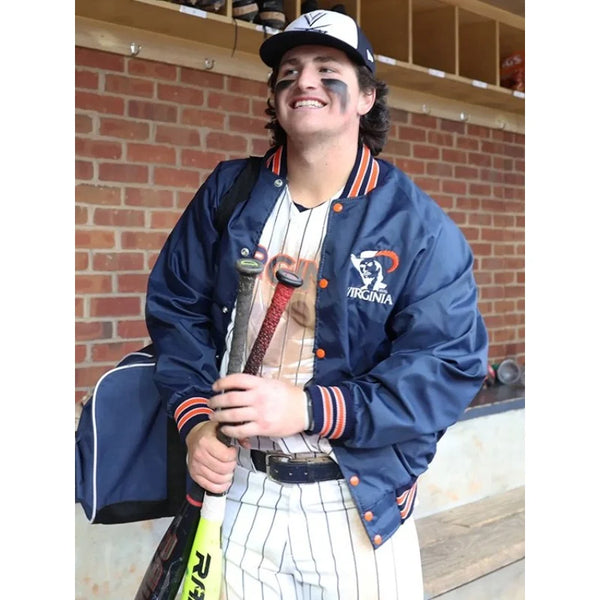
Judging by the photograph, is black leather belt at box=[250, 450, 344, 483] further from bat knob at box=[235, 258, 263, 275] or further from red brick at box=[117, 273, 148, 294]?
red brick at box=[117, 273, 148, 294]

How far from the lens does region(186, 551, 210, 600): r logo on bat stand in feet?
4.69

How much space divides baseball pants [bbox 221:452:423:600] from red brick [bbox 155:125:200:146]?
223 centimetres

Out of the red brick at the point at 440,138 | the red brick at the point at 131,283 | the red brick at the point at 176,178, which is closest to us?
the red brick at the point at 131,283

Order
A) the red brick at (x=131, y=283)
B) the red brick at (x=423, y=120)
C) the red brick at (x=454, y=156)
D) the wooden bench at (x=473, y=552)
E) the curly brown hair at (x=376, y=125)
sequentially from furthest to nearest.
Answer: the red brick at (x=454, y=156)
the red brick at (x=423, y=120)
the red brick at (x=131, y=283)
the wooden bench at (x=473, y=552)
the curly brown hair at (x=376, y=125)

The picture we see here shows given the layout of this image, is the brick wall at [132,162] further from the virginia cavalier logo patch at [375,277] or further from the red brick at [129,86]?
the virginia cavalier logo patch at [375,277]

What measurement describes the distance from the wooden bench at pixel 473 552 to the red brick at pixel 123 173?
1828 millimetres

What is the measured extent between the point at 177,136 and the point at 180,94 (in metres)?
0.17

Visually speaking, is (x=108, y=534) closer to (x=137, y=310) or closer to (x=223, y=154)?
(x=137, y=310)

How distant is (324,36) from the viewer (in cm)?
147

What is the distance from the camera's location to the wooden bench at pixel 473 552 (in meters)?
3.07

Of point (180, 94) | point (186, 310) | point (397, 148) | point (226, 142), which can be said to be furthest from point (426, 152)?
point (186, 310)

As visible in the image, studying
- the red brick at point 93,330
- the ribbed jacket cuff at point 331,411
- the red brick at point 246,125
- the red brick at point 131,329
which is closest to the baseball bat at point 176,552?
the ribbed jacket cuff at point 331,411

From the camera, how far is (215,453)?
135cm
